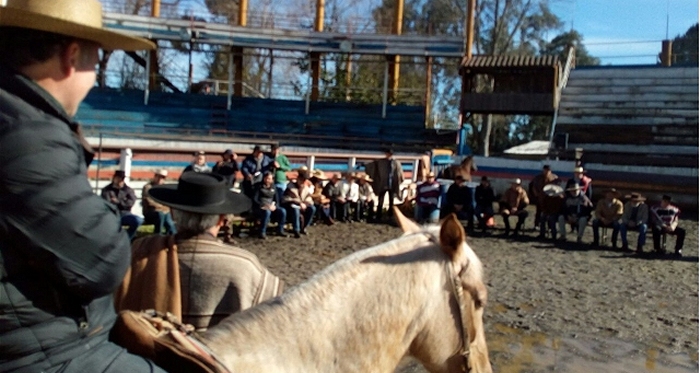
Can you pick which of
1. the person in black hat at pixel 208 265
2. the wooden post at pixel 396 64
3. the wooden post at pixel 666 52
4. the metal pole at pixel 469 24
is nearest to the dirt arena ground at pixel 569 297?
the person in black hat at pixel 208 265

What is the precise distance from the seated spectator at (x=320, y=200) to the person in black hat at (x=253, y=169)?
56.4 inches

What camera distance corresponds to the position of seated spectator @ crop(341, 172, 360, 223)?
15.2m

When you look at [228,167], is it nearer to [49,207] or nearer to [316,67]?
[49,207]

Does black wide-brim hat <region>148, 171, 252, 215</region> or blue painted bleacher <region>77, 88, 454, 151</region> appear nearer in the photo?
black wide-brim hat <region>148, 171, 252, 215</region>

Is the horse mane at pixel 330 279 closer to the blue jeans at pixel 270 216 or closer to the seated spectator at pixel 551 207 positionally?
the blue jeans at pixel 270 216

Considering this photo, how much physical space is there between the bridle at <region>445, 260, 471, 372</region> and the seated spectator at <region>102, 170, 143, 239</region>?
8.53 m

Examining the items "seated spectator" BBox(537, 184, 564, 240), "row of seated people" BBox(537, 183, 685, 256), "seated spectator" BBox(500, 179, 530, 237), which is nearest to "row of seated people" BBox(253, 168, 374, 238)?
"seated spectator" BBox(500, 179, 530, 237)

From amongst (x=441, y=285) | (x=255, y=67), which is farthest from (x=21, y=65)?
(x=255, y=67)

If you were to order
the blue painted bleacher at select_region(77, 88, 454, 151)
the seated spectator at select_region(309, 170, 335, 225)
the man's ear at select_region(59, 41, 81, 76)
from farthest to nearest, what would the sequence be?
1. the blue painted bleacher at select_region(77, 88, 454, 151)
2. the seated spectator at select_region(309, 170, 335, 225)
3. the man's ear at select_region(59, 41, 81, 76)

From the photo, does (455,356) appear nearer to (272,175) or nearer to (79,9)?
(79,9)

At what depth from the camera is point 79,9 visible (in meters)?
1.69

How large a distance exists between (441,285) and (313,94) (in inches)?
1024

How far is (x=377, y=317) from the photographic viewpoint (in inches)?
95.2

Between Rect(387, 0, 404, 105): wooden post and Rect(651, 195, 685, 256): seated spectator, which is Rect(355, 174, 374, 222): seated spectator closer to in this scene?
Rect(651, 195, 685, 256): seated spectator
